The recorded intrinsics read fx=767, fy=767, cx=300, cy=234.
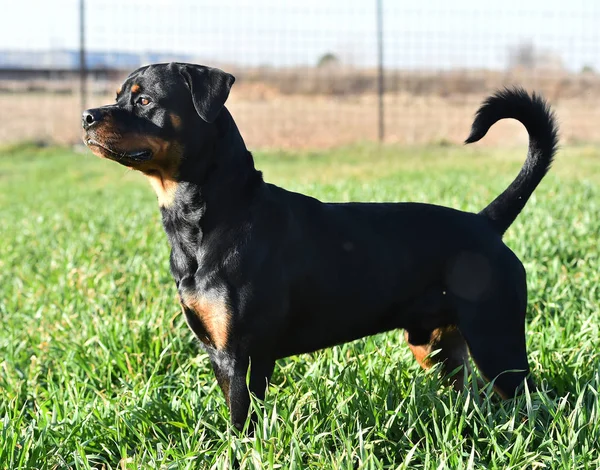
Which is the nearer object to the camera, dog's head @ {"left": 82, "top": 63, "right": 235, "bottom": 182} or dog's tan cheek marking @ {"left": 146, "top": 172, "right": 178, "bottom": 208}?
dog's head @ {"left": 82, "top": 63, "right": 235, "bottom": 182}

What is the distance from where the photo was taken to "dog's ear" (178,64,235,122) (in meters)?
2.75

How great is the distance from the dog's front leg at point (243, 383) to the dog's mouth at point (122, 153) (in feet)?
2.58

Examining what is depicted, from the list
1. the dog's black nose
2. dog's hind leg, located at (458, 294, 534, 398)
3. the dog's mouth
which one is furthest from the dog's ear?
dog's hind leg, located at (458, 294, 534, 398)

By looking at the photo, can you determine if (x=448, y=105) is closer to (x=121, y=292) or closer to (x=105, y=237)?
(x=105, y=237)

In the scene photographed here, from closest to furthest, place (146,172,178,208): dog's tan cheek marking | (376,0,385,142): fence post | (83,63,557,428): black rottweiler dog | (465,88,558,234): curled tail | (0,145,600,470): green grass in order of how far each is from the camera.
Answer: (0,145,600,470): green grass, (83,63,557,428): black rottweiler dog, (146,172,178,208): dog's tan cheek marking, (465,88,558,234): curled tail, (376,0,385,142): fence post

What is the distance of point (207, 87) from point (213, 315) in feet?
2.77

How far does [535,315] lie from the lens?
412 centimetres

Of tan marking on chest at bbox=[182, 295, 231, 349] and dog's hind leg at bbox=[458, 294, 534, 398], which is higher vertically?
tan marking on chest at bbox=[182, 295, 231, 349]

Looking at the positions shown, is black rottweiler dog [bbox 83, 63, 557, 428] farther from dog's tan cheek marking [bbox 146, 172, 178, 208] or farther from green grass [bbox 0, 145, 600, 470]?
green grass [bbox 0, 145, 600, 470]

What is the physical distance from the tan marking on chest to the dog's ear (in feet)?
2.11

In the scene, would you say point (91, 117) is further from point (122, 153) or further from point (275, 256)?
point (275, 256)

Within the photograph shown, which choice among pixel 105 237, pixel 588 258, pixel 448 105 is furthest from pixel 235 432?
pixel 448 105

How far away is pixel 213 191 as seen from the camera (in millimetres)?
2809

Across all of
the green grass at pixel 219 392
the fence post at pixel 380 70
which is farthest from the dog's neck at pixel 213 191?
the fence post at pixel 380 70
